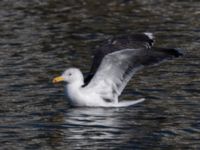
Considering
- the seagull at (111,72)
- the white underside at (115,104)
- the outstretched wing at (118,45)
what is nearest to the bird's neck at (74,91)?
the seagull at (111,72)

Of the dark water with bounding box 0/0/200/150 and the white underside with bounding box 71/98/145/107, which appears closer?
the dark water with bounding box 0/0/200/150

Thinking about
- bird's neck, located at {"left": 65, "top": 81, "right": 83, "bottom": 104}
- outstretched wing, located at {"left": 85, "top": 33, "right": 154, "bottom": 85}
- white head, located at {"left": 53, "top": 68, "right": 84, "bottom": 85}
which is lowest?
bird's neck, located at {"left": 65, "top": 81, "right": 83, "bottom": 104}

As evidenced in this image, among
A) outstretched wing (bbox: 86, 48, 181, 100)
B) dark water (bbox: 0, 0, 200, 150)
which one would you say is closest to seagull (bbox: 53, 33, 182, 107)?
outstretched wing (bbox: 86, 48, 181, 100)

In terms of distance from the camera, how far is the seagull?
1552 centimetres

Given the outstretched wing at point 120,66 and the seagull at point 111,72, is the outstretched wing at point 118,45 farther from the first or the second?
the outstretched wing at point 120,66

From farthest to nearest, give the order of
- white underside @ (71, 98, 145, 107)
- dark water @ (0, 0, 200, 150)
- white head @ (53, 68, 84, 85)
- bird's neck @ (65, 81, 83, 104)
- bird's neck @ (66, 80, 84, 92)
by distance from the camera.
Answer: white head @ (53, 68, 84, 85)
bird's neck @ (66, 80, 84, 92)
bird's neck @ (65, 81, 83, 104)
white underside @ (71, 98, 145, 107)
dark water @ (0, 0, 200, 150)

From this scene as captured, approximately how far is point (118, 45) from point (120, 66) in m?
0.60

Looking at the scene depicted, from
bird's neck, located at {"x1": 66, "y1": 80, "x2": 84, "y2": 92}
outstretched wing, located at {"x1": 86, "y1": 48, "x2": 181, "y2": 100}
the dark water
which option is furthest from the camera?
bird's neck, located at {"x1": 66, "y1": 80, "x2": 84, "y2": 92}

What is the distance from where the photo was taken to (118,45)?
16.4 meters

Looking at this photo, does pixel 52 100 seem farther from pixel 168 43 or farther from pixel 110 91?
pixel 168 43

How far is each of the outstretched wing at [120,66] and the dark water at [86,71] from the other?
46 centimetres

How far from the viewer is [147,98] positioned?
1638 cm

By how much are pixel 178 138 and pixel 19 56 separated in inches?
259

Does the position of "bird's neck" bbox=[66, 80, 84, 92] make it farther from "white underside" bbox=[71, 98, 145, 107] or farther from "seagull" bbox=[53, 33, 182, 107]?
"white underside" bbox=[71, 98, 145, 107]
